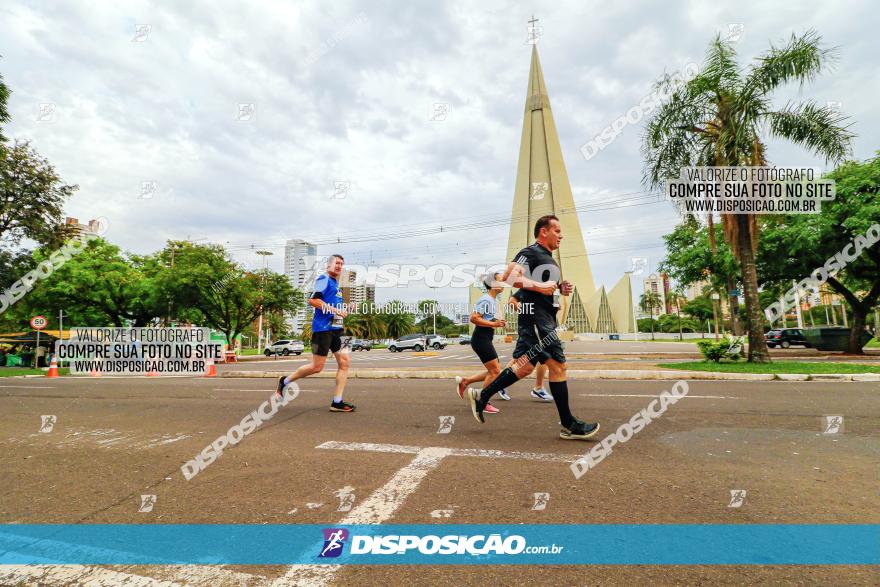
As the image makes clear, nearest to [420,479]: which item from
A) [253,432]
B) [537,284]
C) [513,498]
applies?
[513,498]

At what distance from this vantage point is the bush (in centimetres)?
1245

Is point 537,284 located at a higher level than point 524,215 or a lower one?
lower

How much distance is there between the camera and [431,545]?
2.02 m

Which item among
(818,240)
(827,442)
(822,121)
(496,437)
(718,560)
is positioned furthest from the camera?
A: (818,240)

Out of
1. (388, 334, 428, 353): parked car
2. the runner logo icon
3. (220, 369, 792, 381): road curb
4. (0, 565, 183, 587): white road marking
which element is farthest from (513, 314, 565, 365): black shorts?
(388, 334, 428, 353): parked car

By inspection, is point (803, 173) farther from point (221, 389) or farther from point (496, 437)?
point (221, 389)

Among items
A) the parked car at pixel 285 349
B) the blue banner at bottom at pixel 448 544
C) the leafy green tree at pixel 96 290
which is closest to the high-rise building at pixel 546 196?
the parked car at pixel 285 349

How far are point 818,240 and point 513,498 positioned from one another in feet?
65.1

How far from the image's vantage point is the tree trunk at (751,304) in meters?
11.6

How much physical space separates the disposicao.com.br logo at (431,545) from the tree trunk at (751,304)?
12519 mm

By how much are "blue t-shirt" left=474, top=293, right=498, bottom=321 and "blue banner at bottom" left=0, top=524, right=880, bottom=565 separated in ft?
13.1

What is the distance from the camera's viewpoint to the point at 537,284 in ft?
13.2

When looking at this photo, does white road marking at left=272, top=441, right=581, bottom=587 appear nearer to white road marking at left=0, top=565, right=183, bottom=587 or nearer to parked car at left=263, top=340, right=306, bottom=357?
white road marking at left=0, top=565, right=183, bottom=587

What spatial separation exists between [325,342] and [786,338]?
106 ft
